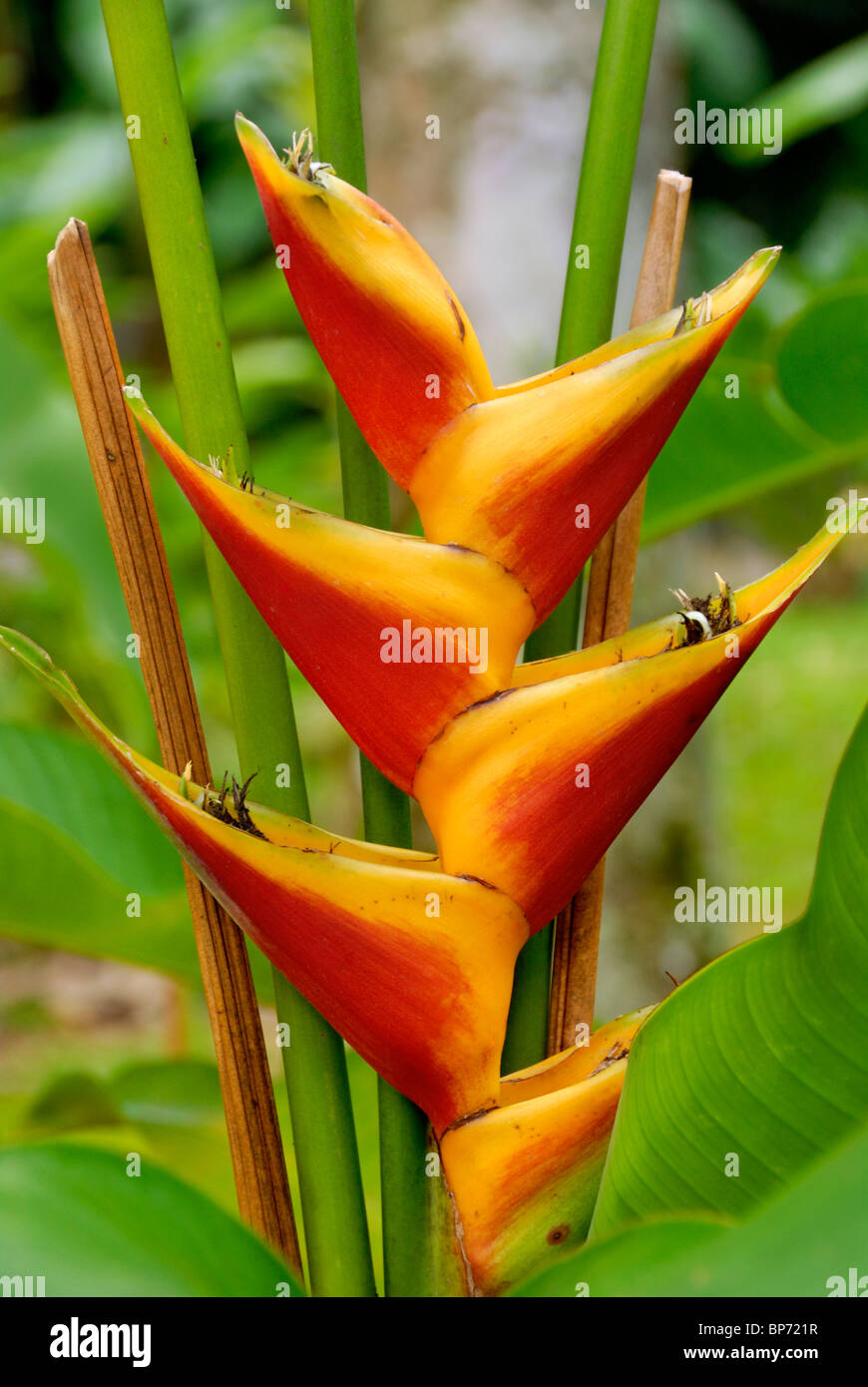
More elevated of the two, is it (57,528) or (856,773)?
(57,528)

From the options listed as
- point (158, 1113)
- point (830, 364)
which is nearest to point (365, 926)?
point (830, 364)

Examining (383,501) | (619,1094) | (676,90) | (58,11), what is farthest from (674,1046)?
(58,11)

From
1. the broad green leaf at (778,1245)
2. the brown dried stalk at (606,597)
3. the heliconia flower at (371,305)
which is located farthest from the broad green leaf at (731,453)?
the broad green leaf at (778,1245)

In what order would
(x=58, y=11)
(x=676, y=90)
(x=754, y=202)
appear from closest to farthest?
(x=676, y=90) → (x=58, y=11) → (x=754, y=202)

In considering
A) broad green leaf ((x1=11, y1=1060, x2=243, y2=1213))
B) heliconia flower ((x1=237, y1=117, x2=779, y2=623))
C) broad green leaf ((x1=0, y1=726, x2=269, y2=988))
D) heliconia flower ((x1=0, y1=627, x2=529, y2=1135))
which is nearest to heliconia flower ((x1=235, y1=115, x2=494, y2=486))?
heliconia flower ((x1=237, y1=117, x2=779, y2=623))

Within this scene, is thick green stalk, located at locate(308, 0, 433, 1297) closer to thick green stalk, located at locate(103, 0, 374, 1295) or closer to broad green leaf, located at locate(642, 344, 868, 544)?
thick green stalk, located at locate(103, 0, 374, 1295)

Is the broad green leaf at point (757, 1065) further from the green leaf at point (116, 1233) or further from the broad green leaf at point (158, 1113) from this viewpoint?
the broad green leaf at point (158, 1113)

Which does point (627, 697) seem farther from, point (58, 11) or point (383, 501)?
point (58, 11)
